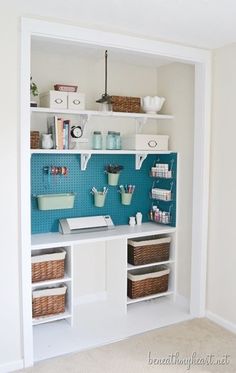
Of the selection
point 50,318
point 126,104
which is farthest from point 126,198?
point 50,318

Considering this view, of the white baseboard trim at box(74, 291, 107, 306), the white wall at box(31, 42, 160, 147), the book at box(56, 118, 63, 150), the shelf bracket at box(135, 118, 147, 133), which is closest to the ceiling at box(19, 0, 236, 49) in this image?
the white wall at box(31, 42, 160, 147)

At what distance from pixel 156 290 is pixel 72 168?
1.38 metres

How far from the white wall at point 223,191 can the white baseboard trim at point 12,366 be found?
165 cm

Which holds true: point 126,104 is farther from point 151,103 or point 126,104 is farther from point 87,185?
point 87,185

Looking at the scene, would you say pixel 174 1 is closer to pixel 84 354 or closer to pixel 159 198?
pixel 159 198

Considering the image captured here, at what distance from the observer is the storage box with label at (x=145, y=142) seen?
3.42 m

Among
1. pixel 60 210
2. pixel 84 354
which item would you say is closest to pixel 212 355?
pixel 84 354

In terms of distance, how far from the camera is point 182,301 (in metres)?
3.64

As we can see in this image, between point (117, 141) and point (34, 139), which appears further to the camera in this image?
point (117, 141)

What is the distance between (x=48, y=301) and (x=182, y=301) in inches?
→ 51.1

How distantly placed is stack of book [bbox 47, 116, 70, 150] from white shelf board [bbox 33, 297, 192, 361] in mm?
1482

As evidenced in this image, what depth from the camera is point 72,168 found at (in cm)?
343

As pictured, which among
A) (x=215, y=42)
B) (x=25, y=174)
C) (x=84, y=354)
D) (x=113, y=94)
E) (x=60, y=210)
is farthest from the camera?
(x=113, y=94)

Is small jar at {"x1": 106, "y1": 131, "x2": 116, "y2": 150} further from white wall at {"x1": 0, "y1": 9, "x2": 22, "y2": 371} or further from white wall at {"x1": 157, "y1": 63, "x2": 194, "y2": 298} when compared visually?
white wall at {"x1": 0, "y1": 9, "x2": 22, "y2": 371}
